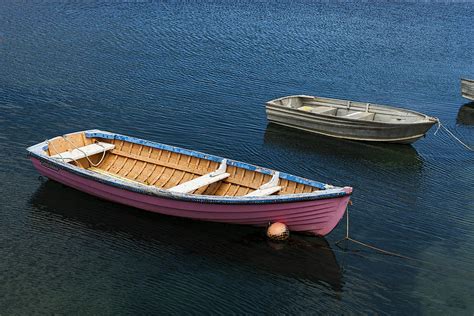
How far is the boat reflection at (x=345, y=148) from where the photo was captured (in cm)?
2897

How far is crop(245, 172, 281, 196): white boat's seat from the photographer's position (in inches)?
813

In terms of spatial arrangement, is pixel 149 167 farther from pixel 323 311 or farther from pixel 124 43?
pixel 124 43

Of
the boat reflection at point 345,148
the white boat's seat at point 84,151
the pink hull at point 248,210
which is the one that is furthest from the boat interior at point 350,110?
the pink hull at point 248,210

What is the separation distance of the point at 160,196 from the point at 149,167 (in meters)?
3.59

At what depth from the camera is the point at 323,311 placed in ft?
57.1

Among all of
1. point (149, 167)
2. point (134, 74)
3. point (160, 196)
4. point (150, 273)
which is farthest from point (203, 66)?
point (150, 273)

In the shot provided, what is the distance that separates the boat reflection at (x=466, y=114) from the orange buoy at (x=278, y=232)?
2007 cm

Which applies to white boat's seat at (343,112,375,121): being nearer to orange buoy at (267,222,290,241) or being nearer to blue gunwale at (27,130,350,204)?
blue gunwale at (27,130,350,204)

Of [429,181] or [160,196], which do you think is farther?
[429,181]

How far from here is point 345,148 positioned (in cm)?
3000

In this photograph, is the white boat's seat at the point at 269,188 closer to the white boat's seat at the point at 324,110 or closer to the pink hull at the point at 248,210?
the pink hull at the point at 248,210

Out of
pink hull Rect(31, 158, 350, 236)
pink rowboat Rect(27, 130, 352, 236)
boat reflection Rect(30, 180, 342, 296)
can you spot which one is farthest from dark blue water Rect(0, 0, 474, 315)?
pink rowboat Rect(27, 130, 352, 236)

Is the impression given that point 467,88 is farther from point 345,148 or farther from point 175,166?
point 175,166

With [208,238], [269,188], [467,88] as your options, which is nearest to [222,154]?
[269,188]
